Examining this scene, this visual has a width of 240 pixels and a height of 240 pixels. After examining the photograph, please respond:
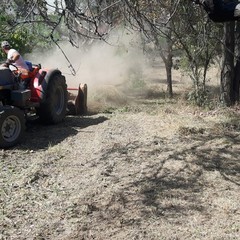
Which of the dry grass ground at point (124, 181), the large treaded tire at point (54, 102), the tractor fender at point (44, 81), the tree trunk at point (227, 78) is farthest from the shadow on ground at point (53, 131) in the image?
the tree trunk at point (227, 78)

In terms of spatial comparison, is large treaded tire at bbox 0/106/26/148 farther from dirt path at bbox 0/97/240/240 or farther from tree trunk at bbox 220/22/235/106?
tree trunk at bbox 220/22/235/106

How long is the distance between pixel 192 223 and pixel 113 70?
1608 centimetres

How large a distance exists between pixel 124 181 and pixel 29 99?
3276 millimetres

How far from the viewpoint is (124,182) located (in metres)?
5.47

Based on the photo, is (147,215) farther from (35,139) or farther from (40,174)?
(35,139)

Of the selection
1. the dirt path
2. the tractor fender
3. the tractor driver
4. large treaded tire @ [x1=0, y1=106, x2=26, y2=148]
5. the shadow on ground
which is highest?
the tractor driver

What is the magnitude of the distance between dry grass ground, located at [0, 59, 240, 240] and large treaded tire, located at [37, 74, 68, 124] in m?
0.20

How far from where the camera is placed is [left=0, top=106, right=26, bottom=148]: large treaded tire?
6781mm

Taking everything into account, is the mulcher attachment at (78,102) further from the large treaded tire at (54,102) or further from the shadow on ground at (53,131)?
the large treaded tire at (54,102)

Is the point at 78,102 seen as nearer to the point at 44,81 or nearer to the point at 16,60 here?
the point at 44,81

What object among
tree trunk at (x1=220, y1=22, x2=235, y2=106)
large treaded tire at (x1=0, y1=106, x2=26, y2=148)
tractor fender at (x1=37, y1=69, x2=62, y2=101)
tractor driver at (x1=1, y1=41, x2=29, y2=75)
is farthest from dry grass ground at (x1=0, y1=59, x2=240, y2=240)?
tree trunk at (x1=220, y1=22, x2=235, y2=106)

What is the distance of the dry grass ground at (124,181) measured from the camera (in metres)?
4.30

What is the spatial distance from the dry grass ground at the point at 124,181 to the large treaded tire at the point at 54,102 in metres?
0.20

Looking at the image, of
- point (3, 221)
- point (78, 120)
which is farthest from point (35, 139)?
point (3, 221)
